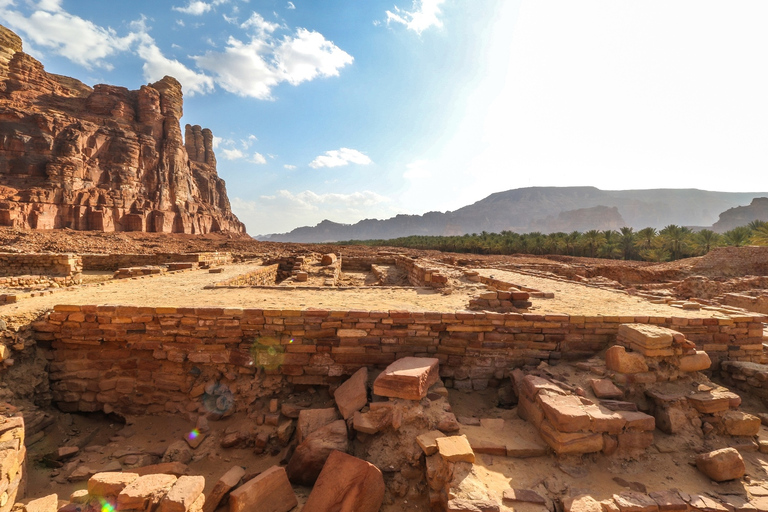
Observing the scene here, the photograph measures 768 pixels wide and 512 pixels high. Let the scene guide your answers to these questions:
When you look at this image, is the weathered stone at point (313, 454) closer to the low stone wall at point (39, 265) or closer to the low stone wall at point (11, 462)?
the low stone wall at point (11, 462)

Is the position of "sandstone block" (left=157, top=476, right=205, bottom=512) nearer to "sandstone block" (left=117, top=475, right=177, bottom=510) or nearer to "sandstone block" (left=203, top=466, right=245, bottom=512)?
"sandstone block" (left=117, top=475, right=177, bottom=510)

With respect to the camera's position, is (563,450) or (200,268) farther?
(200,268)

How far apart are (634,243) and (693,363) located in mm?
43119

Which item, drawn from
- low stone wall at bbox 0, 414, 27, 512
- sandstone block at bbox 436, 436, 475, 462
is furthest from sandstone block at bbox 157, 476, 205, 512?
sandstone block at bbox 436, 436, 475, 462

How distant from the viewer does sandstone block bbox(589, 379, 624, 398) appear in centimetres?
432

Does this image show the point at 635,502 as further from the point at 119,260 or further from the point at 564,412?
the point at 119,260

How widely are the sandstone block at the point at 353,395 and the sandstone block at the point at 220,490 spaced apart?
143cm

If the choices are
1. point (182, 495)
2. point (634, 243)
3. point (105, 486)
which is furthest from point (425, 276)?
point (634, 243)

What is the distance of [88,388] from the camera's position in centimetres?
550

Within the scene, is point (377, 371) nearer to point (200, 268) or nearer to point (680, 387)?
point (680, 387)

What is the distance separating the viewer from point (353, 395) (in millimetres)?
4500

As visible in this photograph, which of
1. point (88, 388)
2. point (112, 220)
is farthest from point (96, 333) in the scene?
point (112, 220)

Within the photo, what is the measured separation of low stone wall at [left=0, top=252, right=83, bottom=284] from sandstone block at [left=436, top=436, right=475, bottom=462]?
1637 cm

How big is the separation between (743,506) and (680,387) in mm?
1652
